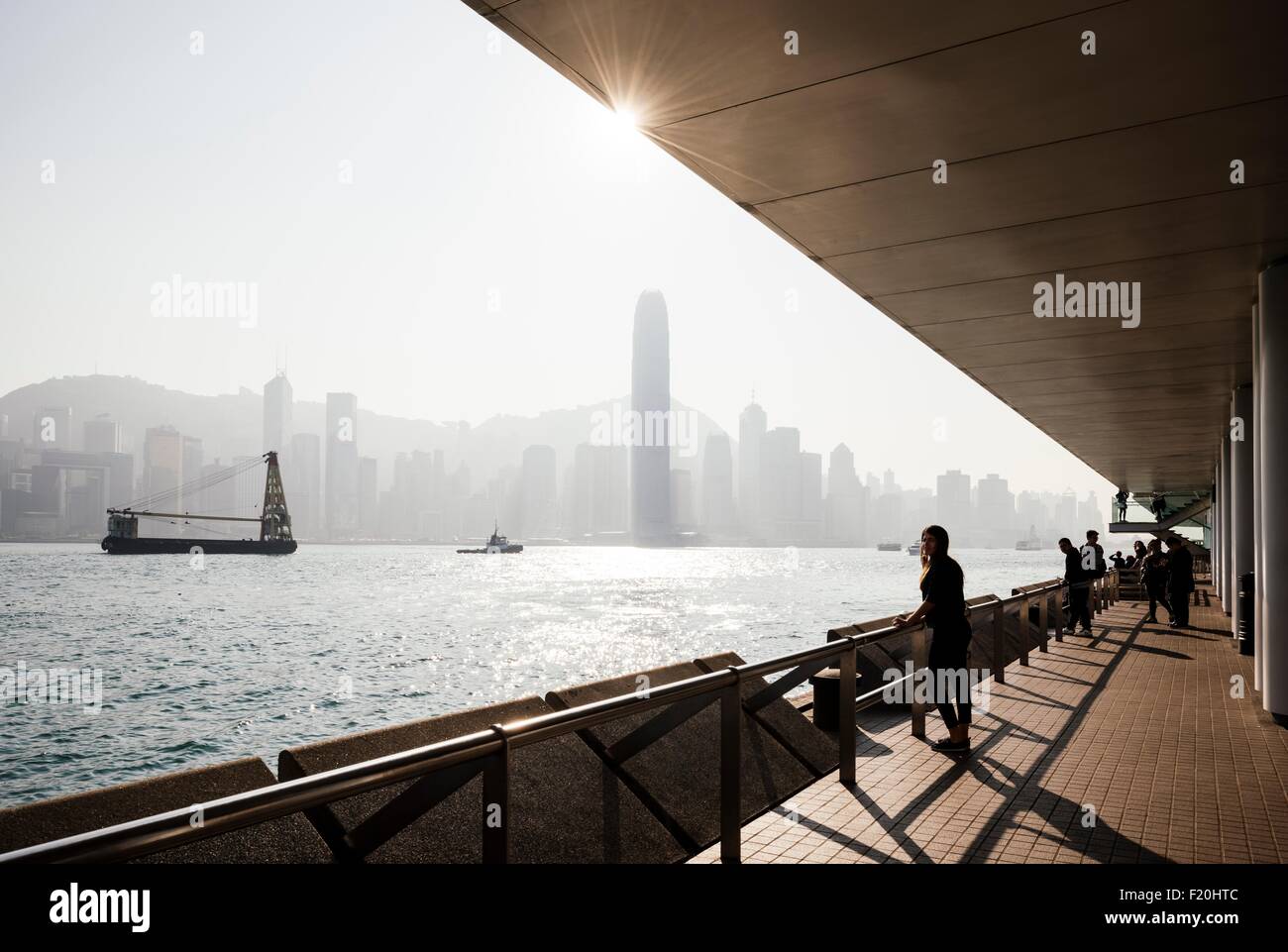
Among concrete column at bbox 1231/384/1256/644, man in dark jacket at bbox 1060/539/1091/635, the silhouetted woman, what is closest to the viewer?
concrete column at bbox 1231/384/1256/644

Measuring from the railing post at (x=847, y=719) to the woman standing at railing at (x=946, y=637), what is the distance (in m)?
1.23

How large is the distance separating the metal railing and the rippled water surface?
19525 mm

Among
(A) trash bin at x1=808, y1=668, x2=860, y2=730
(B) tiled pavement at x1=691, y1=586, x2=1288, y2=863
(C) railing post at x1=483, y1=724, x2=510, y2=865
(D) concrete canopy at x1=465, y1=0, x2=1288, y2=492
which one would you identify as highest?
(D) concrete canopy at x1=465, y1=0, x2=1288, y2=492

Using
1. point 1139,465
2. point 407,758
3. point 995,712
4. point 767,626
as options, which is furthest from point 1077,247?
point 767,626

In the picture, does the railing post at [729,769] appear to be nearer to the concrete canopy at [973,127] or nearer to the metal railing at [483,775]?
the metal railing at [483,775]

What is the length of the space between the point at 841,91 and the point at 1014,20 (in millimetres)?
1056

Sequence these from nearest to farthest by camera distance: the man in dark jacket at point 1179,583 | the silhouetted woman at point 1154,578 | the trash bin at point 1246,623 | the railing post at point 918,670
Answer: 1. the railing post at point 918,670
2. the trash bin at point 1246,623
3. the man in dark jacket at point 1179,583
4. the silhouetted woman at point 1154,578

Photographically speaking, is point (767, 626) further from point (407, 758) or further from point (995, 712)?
point (407, 758)

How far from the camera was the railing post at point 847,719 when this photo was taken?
250 inches

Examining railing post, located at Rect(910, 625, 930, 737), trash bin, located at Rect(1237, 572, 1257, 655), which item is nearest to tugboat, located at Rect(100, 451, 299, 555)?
trash bin, located at Rect(1237, 572, 1257, 655)

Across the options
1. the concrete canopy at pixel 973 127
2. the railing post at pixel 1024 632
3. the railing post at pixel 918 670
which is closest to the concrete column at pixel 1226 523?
the railing post at pixel 1024 632

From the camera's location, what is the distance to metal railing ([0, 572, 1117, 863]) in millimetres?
2117

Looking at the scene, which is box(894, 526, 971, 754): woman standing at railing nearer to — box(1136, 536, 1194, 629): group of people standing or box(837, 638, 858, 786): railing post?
box(837, 638, 858, 786): railing post

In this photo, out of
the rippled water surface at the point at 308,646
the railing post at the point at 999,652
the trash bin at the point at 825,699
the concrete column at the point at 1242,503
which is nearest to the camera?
the trash bin at the point at 825,699
